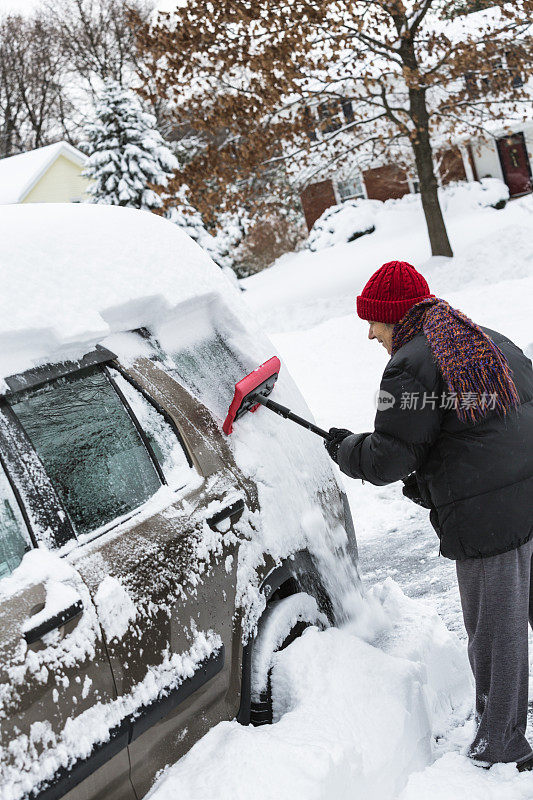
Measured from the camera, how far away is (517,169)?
2986 centimetres

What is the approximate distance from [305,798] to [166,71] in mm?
14747

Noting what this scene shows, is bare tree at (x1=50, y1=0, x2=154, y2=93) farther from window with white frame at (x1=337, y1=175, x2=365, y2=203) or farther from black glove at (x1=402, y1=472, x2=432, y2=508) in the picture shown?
black glove at (x1=402, y1=472, x2=432, y2=508)

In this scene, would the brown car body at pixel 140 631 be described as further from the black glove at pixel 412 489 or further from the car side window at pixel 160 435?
the black glove at pixel 412 489

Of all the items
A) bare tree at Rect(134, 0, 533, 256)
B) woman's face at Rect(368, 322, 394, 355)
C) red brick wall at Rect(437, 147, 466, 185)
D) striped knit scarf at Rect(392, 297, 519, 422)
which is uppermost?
bare tree at Rect(134, 0, 533, 256)

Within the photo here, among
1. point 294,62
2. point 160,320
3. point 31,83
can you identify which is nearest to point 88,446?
point 160,320

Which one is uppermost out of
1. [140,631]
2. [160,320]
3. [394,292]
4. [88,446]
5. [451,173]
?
[451,173]

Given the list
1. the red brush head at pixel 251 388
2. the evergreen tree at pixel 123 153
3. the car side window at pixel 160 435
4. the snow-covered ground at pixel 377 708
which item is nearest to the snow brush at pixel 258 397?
the red brush head at pixel 251 388

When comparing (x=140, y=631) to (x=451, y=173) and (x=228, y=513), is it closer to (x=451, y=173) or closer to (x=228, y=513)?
(x=228, y=513)

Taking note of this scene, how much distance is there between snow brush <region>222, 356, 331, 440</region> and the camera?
9.41 feet

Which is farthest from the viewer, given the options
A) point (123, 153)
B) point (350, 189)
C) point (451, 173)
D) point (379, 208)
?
point (350, 189)

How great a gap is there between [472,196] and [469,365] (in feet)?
81.2

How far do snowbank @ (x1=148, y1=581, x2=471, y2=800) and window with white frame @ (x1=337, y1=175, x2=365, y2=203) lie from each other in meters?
30.2

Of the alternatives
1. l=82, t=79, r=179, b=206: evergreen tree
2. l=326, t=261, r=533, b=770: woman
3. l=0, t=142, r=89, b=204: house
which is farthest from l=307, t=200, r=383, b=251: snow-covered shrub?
l=326, t=261, r=533, b=770: woman

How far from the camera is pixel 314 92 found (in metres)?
15.5
